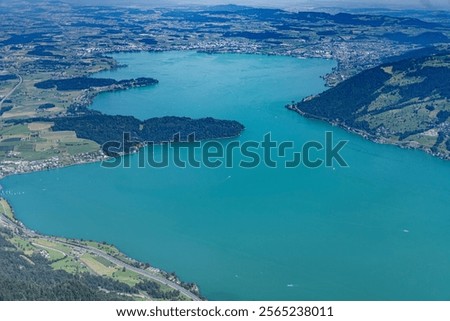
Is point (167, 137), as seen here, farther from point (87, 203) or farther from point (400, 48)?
point (400, 48)

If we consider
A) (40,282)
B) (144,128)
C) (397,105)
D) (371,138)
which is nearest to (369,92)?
(397,105)

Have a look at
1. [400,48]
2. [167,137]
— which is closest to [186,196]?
[167,137]

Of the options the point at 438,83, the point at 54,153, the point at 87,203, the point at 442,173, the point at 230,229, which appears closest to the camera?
the point at 230,229

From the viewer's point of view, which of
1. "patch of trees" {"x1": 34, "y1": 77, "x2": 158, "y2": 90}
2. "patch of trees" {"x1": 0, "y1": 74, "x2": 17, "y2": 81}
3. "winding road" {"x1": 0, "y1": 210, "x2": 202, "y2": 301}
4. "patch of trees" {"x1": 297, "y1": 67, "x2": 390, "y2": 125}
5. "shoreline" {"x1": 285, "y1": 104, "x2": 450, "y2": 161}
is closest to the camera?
"winding road" {"x1": 0, "y1": 210, "x2": 202, "y2": 301}

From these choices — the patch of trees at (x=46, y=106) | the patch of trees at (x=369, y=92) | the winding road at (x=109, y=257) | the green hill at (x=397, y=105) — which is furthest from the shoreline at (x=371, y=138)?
the winding road at (x=109, y=257)

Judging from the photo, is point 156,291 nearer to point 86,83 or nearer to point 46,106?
point 46,106

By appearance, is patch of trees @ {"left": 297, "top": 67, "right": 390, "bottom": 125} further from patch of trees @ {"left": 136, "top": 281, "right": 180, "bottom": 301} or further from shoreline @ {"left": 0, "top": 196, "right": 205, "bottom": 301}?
patch of trees @ {"left": 136, "top": 281, "right": 180, "bottom": 301}

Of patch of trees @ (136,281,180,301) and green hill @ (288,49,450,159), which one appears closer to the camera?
patch of trees @ (136,281,180,301)

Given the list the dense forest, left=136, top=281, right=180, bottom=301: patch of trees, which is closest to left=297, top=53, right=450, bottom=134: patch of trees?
the dense forest
